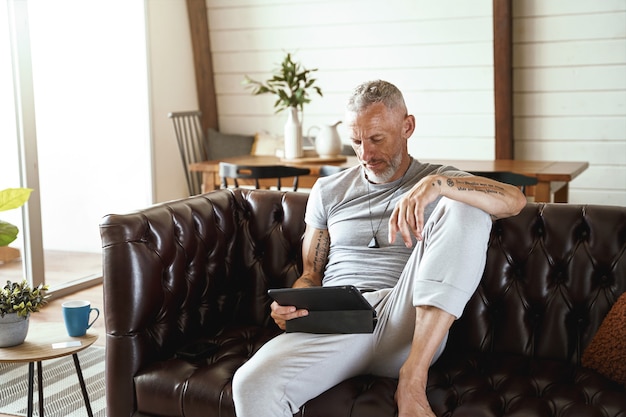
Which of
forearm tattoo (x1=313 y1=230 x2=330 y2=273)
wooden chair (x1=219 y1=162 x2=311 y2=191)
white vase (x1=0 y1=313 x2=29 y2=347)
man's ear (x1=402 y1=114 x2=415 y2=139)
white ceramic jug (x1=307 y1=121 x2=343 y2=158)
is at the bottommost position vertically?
white vase (x1=0 y1=313 x2=29 y2=347)

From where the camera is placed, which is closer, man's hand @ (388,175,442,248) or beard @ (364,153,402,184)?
man's hand @ (388,175,442,248)

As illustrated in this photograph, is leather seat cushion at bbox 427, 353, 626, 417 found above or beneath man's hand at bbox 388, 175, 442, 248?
beneath

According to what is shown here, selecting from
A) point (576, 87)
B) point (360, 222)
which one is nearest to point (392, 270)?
point (360, 222)

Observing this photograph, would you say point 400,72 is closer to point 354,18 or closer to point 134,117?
point 354,18

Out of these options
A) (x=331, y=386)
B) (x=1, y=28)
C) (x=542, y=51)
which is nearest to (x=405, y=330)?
(x=331, y=386)

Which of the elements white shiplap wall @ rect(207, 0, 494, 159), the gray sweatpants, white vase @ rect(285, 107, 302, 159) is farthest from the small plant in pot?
white shiplap wall @ rect(207, 0, 494, 159)

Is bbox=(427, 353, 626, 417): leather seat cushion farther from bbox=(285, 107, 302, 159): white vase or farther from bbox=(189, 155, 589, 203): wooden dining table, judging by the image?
bbox=(285, 107, 302, 159): white vase

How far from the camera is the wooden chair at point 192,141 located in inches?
228

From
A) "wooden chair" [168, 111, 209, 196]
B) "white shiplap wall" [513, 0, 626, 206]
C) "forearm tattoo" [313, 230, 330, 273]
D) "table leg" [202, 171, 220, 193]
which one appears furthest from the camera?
"wooden chair" [168, 111, 209, 196]

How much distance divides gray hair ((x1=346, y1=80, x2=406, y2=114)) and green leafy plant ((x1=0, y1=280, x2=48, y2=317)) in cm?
117

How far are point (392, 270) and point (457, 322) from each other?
258 mm

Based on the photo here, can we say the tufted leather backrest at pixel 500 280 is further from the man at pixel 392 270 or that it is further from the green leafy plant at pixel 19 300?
the green leafy plant at pixel 19 300

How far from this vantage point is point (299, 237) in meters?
2.71

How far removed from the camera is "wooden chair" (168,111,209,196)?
5801 millimetres
